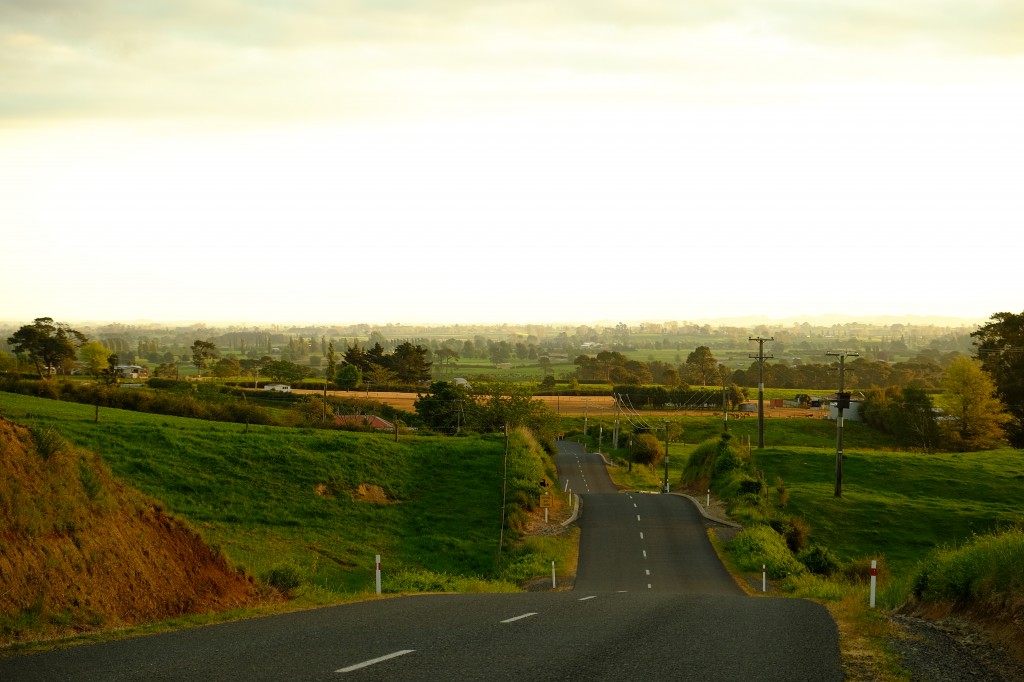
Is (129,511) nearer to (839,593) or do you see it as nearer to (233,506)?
(839,593)

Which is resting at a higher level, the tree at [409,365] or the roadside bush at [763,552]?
the tree at [409,365]

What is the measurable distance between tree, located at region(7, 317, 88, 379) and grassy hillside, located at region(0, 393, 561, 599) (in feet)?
207

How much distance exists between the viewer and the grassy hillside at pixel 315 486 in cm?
4122

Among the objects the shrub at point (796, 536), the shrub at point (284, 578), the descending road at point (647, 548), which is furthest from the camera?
the shrub at point (796, 536)

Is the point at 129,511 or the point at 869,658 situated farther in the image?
the point at 129,511

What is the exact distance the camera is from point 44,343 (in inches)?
4934

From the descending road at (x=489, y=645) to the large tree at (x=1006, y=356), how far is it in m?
115

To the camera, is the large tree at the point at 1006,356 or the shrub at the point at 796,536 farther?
the large tree at the point at 1006,356

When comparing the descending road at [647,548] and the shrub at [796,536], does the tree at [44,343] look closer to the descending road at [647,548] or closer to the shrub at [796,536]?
the descending road at [647,548]

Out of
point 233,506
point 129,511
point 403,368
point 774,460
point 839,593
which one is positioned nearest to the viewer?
point 129,511

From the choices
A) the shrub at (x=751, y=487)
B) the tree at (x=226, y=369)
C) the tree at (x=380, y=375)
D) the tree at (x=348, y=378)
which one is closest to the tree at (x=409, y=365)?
the tree at (x=380, y=375)

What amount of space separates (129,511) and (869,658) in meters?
13.5

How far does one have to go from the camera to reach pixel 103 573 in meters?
15.7

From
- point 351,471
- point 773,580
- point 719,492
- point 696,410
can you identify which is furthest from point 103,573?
point 696,410
